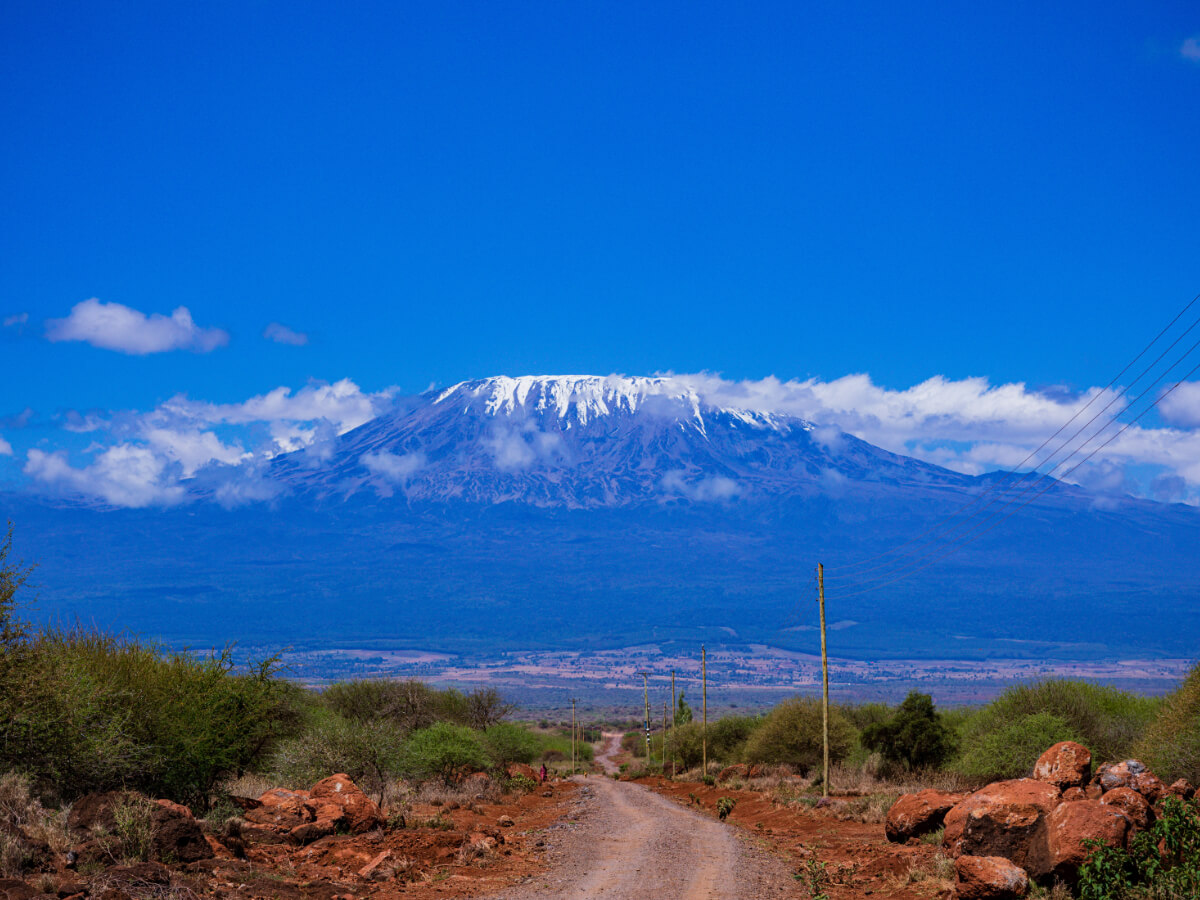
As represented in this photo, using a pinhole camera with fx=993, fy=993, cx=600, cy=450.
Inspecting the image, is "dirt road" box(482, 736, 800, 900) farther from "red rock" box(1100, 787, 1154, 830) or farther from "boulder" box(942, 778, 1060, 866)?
"red rock" box(1100, 787, 1154, 830)

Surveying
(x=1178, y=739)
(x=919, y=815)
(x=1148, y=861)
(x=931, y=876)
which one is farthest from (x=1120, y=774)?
(x=1178, y=739)

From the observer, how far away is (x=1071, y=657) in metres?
199

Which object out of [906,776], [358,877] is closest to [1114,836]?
[358,877]

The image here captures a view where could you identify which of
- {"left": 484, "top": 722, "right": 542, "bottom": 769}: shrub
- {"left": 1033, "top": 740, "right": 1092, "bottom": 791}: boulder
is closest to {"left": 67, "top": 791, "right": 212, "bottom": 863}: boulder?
{"left": 1033, "top": 740, "right": 1092, "bottom": 791}: boulder

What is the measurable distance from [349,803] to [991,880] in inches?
447

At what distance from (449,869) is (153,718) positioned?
6.08 metres

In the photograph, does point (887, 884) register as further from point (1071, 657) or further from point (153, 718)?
point (1071, 657)

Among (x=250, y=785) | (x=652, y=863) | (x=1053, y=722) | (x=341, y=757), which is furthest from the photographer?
(x=1053, y=722)

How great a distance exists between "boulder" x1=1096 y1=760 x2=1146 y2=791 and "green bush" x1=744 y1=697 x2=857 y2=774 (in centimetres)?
2889

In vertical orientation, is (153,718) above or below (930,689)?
above

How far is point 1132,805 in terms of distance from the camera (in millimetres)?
13562

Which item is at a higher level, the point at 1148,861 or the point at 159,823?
the point at 159,823

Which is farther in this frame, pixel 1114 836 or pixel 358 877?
pixel 358 877

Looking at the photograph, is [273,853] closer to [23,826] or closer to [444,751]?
[23,826]
